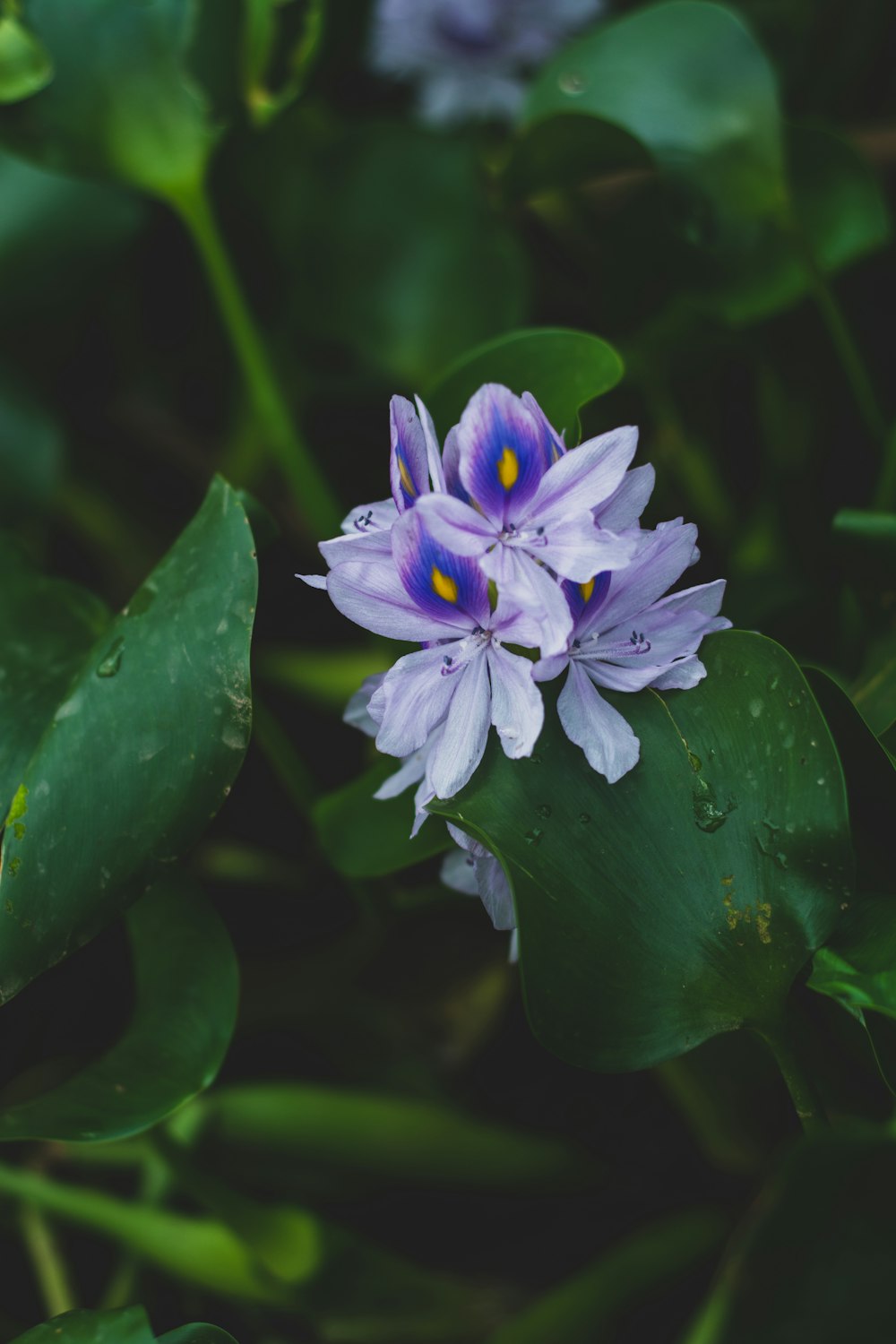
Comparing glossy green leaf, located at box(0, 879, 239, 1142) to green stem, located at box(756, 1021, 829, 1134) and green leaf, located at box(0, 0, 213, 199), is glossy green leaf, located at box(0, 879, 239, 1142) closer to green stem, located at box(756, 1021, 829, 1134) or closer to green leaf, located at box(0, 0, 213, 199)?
green stem, located at box(756, 1021, 829, 1134)

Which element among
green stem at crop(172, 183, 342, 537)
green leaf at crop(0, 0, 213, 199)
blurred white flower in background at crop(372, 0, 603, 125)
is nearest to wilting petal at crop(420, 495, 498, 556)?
green stem at crop(172, 183, 342, 537)

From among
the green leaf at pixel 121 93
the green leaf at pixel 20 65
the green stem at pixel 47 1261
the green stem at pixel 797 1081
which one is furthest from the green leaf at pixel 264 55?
the green stem at pixel 47 1261

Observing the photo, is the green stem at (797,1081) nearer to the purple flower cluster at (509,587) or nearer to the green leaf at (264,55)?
the purple flower cluster at (509,587)

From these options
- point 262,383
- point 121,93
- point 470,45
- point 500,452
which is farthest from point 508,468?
point 470,45

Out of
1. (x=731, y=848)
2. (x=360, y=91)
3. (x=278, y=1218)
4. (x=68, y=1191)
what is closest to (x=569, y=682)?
(x=731, y=848)

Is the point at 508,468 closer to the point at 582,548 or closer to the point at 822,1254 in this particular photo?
the point at 582,548

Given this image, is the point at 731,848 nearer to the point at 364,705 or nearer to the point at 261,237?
the point at 364,705

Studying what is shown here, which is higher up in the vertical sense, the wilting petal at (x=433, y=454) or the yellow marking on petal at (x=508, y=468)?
the wilting petal at (x=433, y=454)
